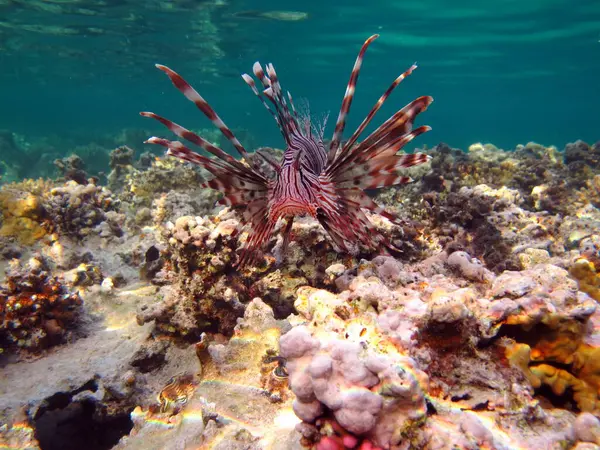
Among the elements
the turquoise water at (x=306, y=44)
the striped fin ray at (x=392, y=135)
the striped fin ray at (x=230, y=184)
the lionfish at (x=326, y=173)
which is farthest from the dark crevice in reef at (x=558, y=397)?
the turquoise water at (x=306, y=44)

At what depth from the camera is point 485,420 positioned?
1601 millimetres

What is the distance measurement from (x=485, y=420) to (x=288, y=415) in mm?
970

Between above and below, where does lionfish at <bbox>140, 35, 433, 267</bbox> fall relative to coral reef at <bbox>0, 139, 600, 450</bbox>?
above

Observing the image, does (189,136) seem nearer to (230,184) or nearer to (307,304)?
(230,184)

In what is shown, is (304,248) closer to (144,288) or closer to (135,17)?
(144,288)

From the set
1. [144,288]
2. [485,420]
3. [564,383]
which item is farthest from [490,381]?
[144,288]

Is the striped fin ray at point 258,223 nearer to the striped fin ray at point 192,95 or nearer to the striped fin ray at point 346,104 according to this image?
the striped fin ray at point 192,95

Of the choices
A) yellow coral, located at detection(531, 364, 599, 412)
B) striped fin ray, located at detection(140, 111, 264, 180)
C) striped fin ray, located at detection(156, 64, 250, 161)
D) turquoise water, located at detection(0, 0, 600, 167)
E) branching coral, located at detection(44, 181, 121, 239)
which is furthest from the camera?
turquoise water, located at detection(0, 0, 600, 167)

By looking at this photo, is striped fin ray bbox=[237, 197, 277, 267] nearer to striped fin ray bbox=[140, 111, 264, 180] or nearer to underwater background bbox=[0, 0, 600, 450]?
underwater background bbox=[0, 0, 600, 450]

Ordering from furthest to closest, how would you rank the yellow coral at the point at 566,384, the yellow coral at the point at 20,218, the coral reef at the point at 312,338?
the yellow coral at the point at 20,218
the yellow coral at the point at 566,384
the coral reef at the point at 312,338

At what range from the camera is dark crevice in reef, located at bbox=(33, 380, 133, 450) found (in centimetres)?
269

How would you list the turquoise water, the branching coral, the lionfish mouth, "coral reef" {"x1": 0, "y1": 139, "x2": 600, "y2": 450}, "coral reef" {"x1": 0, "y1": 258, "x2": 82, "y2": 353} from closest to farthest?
"coral reef" {"x1": 0, "y1": 139, "x2": 600, "y2": 450}, the lionfish mouth, "coral reef" {"x1": 0, "y1": 258, "x2": 82, "y2": 353}, the branching coral, the turquoise water

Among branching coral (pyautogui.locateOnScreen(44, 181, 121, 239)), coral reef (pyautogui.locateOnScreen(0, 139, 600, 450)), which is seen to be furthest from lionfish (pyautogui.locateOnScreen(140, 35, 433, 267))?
branching coral (pyautogui.locateOnScreen(44, 181, 121, 239))

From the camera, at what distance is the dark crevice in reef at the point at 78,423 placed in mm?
Answer: 2693
